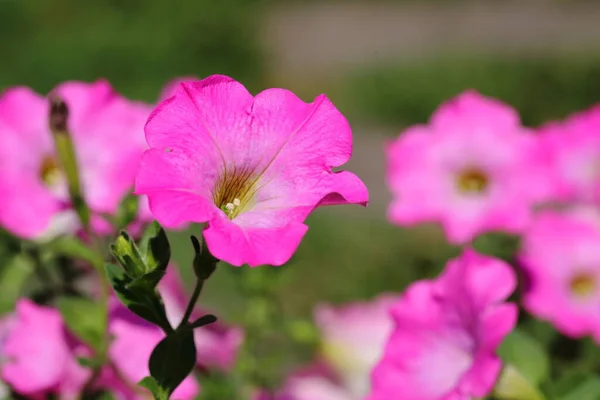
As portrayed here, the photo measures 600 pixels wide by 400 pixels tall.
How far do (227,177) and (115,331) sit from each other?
242 mm

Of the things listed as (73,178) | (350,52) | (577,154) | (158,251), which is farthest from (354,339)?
(350,52)

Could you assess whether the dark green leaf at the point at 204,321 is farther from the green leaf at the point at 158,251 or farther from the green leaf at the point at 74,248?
the green leaf at the point at 74,248

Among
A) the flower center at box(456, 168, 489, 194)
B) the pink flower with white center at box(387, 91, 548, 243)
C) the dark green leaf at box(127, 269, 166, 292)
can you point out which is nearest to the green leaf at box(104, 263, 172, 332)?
the dark green leaf at box(127, 269, 166, 292)

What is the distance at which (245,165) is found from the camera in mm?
633

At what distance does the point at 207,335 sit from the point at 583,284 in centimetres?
45

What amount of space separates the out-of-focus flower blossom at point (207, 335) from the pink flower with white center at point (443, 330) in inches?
10.7

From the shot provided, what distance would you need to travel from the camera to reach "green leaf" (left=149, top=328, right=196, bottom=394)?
604mm

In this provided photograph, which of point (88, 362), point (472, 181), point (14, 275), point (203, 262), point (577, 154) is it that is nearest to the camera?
point (203, 262)

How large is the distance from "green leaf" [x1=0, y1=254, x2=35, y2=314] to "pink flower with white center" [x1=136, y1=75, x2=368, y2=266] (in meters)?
0.43

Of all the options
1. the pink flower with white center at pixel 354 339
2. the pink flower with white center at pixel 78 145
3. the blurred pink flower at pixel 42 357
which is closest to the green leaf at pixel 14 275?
the pink flower with white center at pixel 78 145

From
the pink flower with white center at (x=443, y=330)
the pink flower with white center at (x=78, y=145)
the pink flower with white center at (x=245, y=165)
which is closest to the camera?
the pink flower with white center at (x=245, y=165)

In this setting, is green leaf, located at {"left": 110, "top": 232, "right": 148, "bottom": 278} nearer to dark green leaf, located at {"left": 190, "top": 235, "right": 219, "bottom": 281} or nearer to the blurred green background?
dark green leaf, located at {"left": 190, "top": 235, "right": 219, "bottom": 281}

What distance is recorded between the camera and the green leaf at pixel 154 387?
585 millimetres

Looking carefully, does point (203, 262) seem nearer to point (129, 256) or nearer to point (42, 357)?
point (129, 256)
